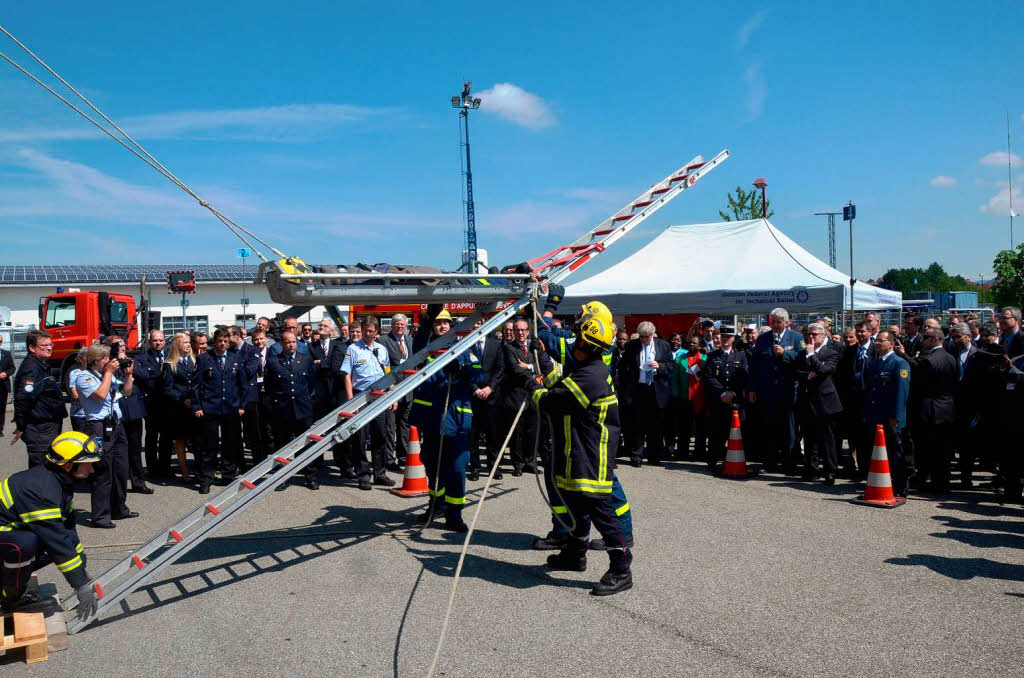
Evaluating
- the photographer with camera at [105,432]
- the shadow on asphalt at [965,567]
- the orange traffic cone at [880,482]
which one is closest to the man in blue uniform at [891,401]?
the orange traffic cone at [880,482]

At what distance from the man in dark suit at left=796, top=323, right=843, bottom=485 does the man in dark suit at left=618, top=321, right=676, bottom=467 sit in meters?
1.99

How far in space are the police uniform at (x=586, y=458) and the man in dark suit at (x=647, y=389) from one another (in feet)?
15.2

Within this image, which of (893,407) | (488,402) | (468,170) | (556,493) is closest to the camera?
(556,493)

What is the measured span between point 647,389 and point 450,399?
4.33 meters

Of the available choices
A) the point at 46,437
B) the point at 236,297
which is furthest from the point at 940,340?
the point at 236,297

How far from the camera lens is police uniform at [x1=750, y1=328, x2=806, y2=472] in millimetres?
9188

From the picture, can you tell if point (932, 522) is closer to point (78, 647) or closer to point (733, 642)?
point (733, 642)

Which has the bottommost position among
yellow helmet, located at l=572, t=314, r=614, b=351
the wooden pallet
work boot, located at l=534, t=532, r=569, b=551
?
work boot, located at l=534, t=532, r=569, b=551

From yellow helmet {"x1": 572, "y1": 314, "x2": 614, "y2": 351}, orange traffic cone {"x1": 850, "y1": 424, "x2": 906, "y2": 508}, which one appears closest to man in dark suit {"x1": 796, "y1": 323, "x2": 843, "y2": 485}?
Answer: orange traffic cone {"x1": 850, "y1": 424, "x2": 906, "y2": 508}

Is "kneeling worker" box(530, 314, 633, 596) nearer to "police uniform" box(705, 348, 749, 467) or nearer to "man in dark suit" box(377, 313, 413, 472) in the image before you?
"police uniform" box(705, 348, 749, 467)

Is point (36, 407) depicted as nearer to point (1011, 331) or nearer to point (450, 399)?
point (450, 399)

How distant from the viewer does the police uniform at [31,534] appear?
4.51 meters

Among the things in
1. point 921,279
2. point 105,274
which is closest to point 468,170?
point 105,274

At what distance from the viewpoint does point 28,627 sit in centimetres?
420
